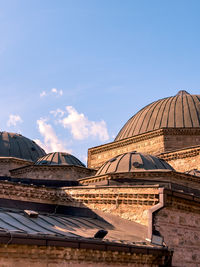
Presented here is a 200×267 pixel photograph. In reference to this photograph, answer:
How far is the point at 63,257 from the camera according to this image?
29.1ft

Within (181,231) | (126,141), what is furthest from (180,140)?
(181,231)

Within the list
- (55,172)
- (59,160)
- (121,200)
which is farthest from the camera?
(59,160)

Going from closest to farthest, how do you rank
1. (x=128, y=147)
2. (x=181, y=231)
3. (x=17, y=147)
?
(x=181, y=231) < (x=128, y=147) < (x=17, y=147)

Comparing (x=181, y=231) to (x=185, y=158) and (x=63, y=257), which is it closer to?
(x=63, y=257)

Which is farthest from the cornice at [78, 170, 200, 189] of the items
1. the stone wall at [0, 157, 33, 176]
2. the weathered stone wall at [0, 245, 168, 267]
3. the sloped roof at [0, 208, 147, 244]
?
the stone wall at [0, 157, 33, 176]

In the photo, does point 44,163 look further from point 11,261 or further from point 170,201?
point 11,261

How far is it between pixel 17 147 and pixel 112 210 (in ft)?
54.7

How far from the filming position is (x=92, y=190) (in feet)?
48.1

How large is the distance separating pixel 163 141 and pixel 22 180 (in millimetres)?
9623

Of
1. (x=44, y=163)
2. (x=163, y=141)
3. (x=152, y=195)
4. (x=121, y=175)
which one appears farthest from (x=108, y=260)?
(x=163, y=141)

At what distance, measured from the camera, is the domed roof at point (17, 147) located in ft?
93.4

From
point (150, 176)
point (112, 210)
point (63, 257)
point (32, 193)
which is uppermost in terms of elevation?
point (150, 176)

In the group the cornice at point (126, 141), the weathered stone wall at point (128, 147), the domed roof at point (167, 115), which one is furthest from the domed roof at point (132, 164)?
the domed roof at point (167, 115)

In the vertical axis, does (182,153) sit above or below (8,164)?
above
